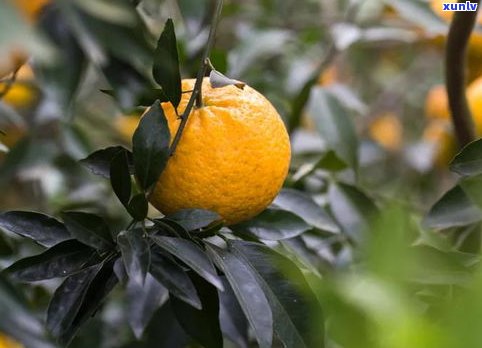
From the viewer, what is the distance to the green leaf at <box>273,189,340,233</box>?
0.87 m

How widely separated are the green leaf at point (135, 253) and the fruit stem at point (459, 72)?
487mm

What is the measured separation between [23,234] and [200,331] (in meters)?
0.17

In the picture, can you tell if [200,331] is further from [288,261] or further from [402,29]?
[402,29]

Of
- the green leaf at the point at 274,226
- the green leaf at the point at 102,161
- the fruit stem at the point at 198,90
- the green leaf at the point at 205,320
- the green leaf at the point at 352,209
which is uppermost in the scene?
the fruit stem at the point at 198,90

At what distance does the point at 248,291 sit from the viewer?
0.62 m

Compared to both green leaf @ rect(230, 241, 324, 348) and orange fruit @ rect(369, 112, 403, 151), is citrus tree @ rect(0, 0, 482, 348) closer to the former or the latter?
green leaf @ rect(230, 241, 324, 348)

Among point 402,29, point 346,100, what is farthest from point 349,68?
point 346,100

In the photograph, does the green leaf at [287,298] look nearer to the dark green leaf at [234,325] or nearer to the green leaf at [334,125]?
the dark green leaf at [234,325]

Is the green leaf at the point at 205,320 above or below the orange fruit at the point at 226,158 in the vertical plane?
below

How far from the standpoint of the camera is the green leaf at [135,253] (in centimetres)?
58

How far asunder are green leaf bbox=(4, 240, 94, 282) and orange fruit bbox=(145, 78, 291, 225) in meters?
0.08

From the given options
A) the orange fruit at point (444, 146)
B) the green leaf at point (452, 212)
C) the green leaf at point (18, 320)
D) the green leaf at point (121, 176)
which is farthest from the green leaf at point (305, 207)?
the orange fruit at point (444, 146)

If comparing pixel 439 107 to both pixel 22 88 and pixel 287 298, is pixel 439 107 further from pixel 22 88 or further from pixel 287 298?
pixel 287 298

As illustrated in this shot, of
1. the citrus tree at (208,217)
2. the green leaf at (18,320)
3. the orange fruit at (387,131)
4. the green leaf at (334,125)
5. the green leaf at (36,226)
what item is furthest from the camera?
the orange fruit at (387,131)
